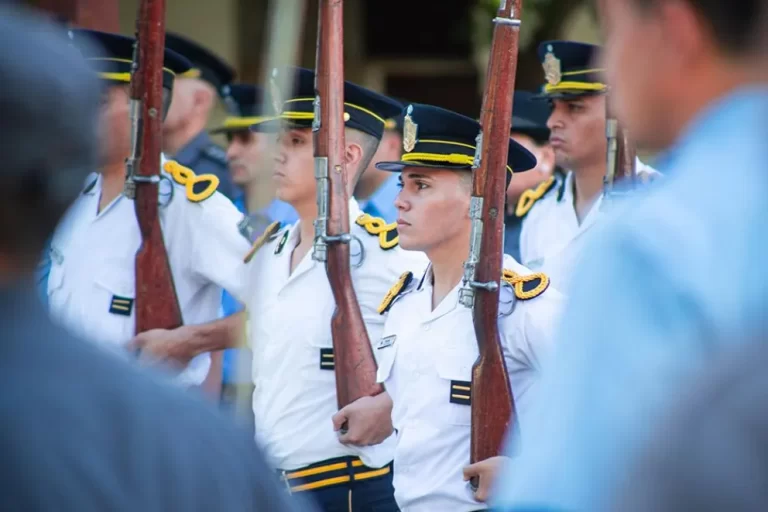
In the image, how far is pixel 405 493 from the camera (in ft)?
12.8

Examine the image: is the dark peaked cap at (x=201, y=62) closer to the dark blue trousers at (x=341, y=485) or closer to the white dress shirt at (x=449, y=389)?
the dark blue trousers at (x=341, y=485)

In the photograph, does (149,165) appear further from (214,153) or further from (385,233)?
(214,153)

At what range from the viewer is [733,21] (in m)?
1.44

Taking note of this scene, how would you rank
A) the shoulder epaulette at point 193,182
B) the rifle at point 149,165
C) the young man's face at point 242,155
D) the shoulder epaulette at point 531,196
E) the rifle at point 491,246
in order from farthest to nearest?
the young man's face at point 242,155 → the shoulder epaulette at point 531,196 → the shoulder epaulette at point 193,182 → the rifle at point 149,165 → the rifle at point 491,246

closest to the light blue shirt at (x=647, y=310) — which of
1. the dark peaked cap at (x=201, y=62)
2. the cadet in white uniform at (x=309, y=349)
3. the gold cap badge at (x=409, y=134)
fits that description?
the gold cap badge at (x=409, y=134)

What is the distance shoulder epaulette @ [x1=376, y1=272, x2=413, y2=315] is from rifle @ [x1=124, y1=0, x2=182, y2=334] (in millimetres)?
875

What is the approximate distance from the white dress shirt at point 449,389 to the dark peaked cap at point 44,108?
2.51 m

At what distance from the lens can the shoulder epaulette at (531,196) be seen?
6.01 m

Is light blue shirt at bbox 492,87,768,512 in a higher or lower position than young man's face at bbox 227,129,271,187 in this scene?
lower

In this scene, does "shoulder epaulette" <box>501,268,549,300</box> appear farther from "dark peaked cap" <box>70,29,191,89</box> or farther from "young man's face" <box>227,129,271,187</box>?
"young man's face" <box>227,129,271,187</box>

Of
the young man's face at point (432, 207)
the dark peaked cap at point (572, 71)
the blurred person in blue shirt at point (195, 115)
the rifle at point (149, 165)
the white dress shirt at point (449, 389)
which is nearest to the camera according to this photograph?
the white dress shirt at point (449, 389)

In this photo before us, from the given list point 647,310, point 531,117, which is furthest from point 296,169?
point 647,310

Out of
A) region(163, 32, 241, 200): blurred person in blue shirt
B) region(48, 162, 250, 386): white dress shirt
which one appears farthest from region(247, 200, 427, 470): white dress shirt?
region(163, 32, 241, 200): blurred person in blue shirt

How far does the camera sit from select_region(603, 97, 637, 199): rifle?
4734mm
